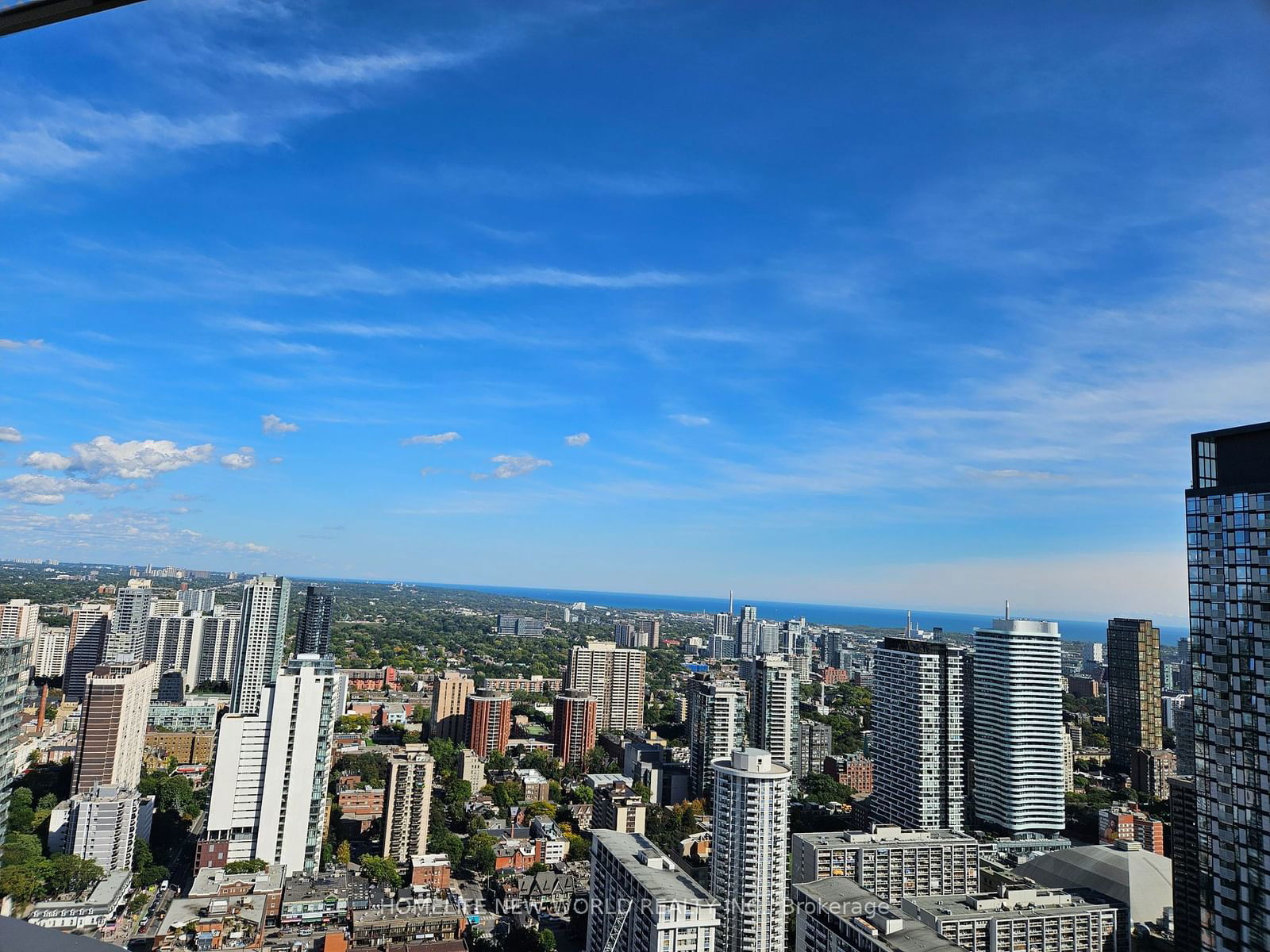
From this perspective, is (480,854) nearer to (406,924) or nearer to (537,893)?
(537,893)

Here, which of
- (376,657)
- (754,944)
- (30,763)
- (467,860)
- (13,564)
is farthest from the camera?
(376,657)

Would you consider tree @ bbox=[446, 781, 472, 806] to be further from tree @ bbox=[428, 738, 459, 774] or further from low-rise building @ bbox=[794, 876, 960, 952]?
low-rise building @ bbox=[794, 876, 960, 952]

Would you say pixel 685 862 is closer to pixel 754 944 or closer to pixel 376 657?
pixel 754 944

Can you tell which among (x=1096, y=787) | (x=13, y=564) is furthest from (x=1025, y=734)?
(x=13, y=564)

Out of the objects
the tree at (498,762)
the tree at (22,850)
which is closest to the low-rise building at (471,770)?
the tree at (498,762)

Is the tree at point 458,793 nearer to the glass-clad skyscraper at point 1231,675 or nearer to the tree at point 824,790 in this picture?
the tree at point 824,790

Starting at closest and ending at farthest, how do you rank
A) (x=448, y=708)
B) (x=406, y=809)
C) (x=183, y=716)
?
(x=406, y=809), (x=183, y=716), (x=448, y=708)

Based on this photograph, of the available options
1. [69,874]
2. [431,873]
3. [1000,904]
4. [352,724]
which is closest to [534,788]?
[431,873]

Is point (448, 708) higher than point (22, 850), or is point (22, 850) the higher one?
point (448, 708)
